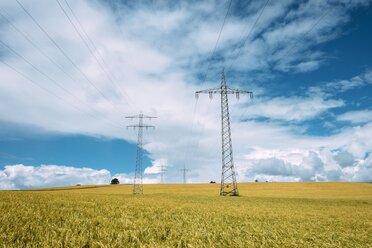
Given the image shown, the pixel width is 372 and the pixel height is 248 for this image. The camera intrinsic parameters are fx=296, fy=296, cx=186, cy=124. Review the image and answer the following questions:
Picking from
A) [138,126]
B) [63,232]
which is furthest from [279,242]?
[138,126]

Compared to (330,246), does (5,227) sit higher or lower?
higher

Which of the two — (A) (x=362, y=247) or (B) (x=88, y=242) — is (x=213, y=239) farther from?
(A) (x=362, y=247)

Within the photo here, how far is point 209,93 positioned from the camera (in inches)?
2269

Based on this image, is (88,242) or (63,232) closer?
(88,242)

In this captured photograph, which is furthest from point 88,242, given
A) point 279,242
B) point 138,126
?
point 138,126

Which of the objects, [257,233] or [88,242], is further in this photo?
[257,233]

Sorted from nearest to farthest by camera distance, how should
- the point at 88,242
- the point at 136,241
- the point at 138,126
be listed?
the point at 88,242, the point at 136,241, the point at 138,126

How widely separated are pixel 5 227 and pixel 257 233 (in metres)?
6.89

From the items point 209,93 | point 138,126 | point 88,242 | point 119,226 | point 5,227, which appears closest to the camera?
point 88,242

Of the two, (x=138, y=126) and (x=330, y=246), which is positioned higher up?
(x=138, y=126)

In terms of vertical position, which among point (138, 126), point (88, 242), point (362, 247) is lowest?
point (362, 247)

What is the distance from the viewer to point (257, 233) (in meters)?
9.05

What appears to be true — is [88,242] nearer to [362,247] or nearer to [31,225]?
[31,225]

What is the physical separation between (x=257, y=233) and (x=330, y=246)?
6.61ft
